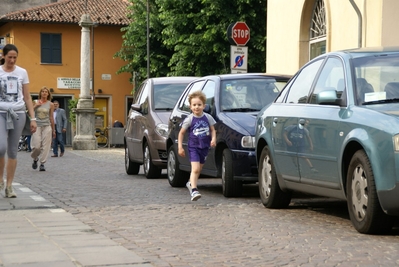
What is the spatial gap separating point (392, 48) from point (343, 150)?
1.40 m

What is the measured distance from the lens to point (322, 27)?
25.2 m

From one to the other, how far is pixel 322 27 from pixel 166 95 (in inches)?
352

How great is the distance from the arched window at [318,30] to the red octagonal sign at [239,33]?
17.5 feet

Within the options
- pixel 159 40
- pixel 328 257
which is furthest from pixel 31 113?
pixel 159 40

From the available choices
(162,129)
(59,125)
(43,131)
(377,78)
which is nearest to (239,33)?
(162,129)

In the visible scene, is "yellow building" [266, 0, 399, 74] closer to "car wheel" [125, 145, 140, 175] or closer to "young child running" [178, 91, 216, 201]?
"car wheel" [125, 145, 140, 175]

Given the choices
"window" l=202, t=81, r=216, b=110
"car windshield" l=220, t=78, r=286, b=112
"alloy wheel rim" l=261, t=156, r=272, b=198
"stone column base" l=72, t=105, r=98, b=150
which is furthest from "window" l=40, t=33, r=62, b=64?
"alloy wheel rim" l=261, t=156, r=272, b=198

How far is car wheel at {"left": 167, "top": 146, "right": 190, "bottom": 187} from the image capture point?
548 inches

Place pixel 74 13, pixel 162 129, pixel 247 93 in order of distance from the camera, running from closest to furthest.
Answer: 1. pixel 247 93
2. pixel 162 129
3. pixel 74 13

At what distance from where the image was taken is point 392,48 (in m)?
9.15

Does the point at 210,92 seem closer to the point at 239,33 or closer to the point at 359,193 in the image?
the point at 359,193

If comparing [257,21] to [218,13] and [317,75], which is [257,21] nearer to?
[218,13]

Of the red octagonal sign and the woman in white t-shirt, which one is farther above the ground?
the red octagonal sign

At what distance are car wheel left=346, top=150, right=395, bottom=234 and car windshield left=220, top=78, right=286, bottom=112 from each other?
439cm
